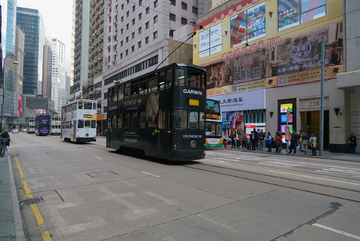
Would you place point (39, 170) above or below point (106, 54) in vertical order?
below

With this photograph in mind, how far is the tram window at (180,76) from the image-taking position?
1067 cm

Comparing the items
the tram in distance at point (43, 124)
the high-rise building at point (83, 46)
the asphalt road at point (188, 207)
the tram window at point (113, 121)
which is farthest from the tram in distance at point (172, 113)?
the high-rise building at point (83, 46)

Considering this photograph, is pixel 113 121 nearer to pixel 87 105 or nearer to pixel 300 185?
pixel 87 105

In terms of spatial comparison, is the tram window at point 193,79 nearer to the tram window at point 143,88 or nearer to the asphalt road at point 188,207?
the tram window at point 143,88

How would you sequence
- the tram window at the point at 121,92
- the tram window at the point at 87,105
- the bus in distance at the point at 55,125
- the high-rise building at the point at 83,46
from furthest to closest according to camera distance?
the high-rise building at the point at 83,46, the bus in distance at the point at 55,125, the tram window at the point at 87,105, the tram window at the point at 121,92

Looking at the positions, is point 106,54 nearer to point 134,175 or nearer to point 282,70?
point 282,70

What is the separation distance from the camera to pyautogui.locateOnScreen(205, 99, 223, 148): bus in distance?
20.2 metres

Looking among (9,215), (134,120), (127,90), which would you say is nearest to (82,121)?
(127,90)

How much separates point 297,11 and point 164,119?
1762 centimetres

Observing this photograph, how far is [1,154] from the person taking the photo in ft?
42.5

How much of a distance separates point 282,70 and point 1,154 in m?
21.9

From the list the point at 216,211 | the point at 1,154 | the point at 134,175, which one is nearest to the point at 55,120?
the point at 1,154

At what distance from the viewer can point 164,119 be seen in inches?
432

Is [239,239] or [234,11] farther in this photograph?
[234,11]
